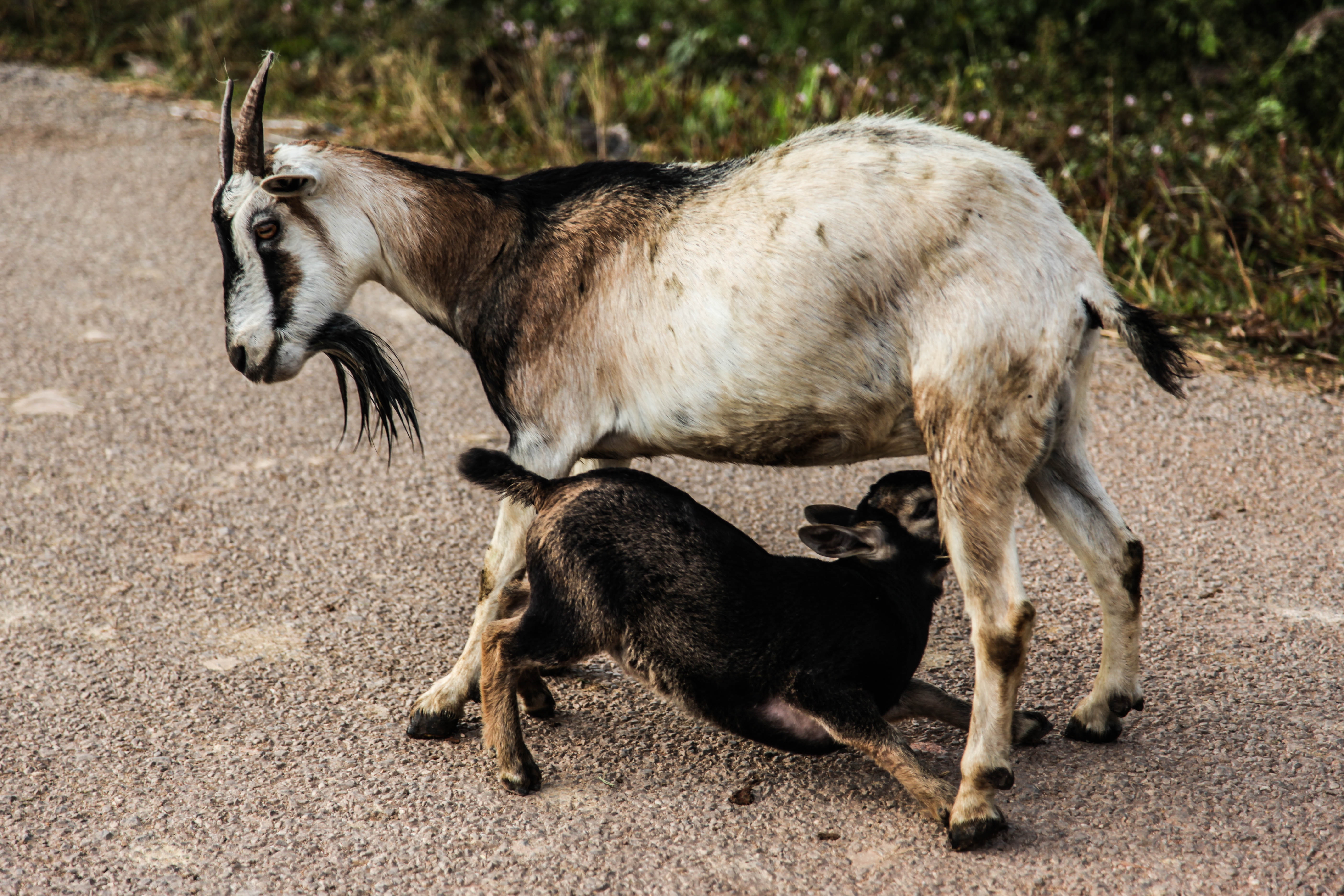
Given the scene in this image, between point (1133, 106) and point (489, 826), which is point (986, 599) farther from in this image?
point (1133, 106)

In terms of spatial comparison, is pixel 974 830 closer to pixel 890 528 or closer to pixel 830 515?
pixel 890 528

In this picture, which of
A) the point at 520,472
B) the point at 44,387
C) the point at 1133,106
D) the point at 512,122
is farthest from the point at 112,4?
the point at 520,472

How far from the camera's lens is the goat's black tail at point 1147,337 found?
290 centimetres

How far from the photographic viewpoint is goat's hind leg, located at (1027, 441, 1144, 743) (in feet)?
10.7

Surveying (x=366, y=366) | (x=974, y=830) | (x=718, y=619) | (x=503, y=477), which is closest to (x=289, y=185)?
(x=366, y=366)

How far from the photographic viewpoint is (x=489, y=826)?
9.86 feet

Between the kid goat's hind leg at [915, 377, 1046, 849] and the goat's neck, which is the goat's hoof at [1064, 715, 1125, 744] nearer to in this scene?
the kid goat's hind leg at [915, 377, 1046, 849]

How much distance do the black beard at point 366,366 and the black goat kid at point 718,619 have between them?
0.52 m

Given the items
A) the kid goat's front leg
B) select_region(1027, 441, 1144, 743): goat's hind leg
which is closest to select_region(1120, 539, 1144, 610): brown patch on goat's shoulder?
select_region(1027, 441, 1144, 743): goat's hind leg

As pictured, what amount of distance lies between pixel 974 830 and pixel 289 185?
7.87ft

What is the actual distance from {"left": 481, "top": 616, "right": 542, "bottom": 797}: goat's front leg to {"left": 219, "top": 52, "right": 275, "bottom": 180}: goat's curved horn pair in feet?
4.65

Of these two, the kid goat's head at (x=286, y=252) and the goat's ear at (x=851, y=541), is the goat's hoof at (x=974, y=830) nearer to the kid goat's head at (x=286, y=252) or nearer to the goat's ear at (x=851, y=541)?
the goat's ear at (x=851, y=541)

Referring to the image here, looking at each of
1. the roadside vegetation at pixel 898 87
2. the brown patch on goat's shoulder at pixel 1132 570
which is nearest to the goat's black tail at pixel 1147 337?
the brown patch on goat's shoulder at pixel 1132 570

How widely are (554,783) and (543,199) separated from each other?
1.64 m
